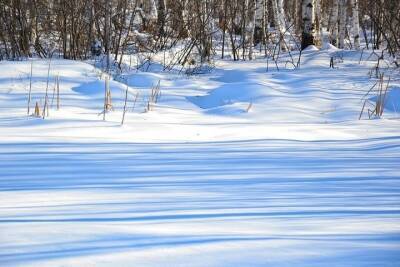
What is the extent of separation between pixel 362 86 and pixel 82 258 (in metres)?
6.66

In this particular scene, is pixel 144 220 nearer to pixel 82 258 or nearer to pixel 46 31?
pixel 82 258

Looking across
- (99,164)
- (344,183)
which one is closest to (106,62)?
(99,164)

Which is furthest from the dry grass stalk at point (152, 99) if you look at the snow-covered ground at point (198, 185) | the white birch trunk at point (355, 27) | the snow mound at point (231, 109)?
the white birch trunk at point (355, 27)

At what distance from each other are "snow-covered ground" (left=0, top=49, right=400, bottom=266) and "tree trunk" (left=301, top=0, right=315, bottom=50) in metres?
4.85

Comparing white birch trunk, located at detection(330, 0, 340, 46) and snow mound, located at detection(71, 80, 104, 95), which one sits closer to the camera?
snow mound, located at detection(71, 80, 104, 95)

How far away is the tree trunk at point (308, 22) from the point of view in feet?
35.0

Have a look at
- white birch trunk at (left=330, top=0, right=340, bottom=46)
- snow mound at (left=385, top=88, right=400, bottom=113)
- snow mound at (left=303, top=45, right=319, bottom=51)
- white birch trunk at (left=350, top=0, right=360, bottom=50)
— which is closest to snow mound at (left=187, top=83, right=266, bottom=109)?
snow mound at (left=385, top=88, right=400, bottom=113)

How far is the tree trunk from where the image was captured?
420 inches

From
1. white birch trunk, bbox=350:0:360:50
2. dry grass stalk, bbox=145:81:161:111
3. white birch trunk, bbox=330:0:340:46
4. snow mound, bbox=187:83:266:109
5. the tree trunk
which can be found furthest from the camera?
white birch trunk, bbox=330:0:340:46

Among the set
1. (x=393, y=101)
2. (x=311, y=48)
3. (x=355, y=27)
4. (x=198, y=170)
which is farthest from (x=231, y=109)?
(x=355, y=27)

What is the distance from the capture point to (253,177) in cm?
302

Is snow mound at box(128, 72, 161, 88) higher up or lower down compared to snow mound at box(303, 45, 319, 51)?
lower down

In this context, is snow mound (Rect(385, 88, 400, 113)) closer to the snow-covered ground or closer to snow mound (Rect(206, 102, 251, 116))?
the snow-covered ground

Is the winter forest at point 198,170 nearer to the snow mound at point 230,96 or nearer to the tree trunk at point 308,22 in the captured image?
the snow mound at point 230,96
